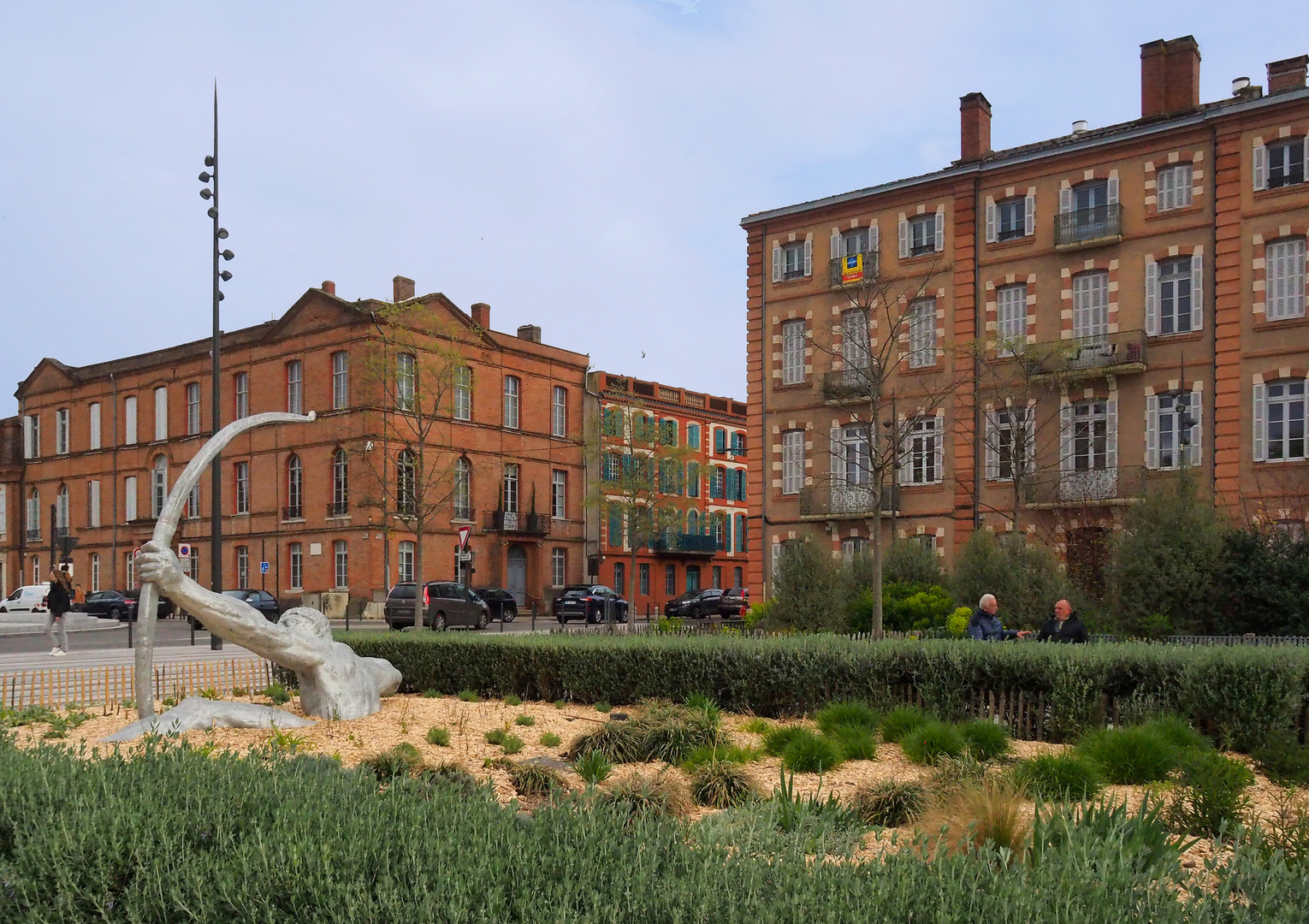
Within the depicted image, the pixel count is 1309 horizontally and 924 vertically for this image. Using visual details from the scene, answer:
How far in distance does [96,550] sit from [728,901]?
205ft

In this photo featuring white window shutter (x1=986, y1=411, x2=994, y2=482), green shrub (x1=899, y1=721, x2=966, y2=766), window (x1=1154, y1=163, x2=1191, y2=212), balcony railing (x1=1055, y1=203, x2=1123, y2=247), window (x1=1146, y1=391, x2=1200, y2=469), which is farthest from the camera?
Answer: white window shutter (x1=986, y1=411, x2=994, y2=482)

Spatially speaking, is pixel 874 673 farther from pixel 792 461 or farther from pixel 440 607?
pixel 440 607

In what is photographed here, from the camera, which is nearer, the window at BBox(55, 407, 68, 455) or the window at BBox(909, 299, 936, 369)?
the window at BBox(909, 299, 936, 369)

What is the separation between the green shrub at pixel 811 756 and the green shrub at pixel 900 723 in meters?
1.13

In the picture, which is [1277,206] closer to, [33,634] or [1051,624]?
[1051,624]

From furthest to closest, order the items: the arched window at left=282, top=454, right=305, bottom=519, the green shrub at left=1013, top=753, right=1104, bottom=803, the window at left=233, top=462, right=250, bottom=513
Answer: the window at left=233, top=462, right=250, bottom=513
the arched window at left=282, top=454, right=305, bottom=519
the green shrub at left=1013, top=753, right=1104, bottom=803

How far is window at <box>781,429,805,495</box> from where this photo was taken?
121ft

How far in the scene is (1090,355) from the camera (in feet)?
103

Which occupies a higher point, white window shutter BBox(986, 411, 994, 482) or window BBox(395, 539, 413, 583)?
white window shutter BBox(986, 411, 994, 482)

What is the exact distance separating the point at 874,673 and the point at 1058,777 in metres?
4.08

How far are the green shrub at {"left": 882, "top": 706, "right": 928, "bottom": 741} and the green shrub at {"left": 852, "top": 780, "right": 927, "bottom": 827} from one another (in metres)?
2.79

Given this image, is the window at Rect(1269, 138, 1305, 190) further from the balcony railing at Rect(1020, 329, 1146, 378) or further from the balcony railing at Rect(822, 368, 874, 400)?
the balcony railing at Rect(822, 368, 874, 400)

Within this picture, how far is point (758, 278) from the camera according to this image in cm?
3772

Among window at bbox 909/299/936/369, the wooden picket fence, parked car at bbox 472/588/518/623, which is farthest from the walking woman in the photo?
window at bbox 909/299/936/369
